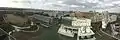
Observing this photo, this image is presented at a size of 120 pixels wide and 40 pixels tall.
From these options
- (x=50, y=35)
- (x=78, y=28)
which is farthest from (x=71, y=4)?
(x=50, y=35)

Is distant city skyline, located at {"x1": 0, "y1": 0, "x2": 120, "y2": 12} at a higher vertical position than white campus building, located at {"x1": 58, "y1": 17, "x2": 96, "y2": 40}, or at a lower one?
higher

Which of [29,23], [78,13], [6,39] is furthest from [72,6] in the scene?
[6,39]

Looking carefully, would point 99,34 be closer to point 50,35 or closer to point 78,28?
point 78,28

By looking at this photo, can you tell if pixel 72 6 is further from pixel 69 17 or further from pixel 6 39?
pixel 6 39

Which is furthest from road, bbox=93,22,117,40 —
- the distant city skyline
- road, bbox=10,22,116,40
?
the distant city skyline

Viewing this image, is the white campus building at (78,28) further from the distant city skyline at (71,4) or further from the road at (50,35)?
the distant city skyline at (71,4)

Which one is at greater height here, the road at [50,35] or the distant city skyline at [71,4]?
the distant city skyline at [71,4]

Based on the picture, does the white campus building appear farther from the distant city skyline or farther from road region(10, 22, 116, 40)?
the distant city skyline

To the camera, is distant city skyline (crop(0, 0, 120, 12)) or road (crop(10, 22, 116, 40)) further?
distant city skyline (crop(0, 0, 120, 12))

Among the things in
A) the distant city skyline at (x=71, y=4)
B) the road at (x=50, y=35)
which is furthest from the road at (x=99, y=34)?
the distant city skyline at (x=71, y=4)
